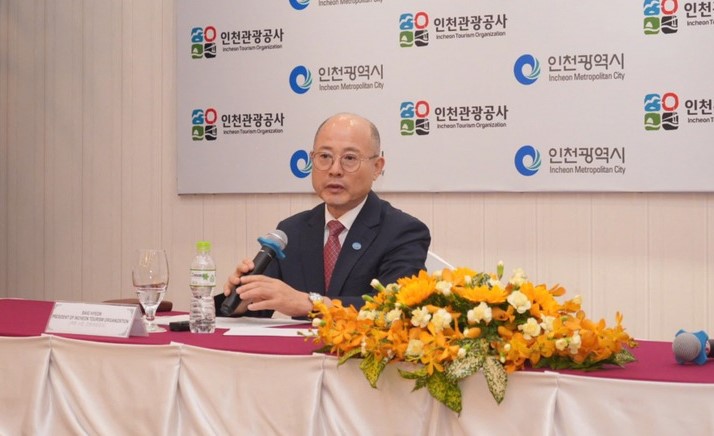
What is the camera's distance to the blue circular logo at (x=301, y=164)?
16.8 ft

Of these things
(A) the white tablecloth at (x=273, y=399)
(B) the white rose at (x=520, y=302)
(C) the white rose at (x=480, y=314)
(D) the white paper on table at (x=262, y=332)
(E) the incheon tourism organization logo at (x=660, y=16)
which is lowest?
(A) the white tablecloth at (x=273, y=399)

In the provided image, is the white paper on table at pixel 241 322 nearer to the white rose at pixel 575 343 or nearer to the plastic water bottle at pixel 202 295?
the plastic water bottle at pixel 202 295

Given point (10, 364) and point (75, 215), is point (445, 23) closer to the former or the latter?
point (75, 215)

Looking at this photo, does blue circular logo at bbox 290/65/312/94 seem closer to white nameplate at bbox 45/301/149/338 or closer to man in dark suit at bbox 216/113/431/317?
man in dark suit at bbox 216/113/431/317

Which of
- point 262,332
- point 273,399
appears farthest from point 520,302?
point 262,332

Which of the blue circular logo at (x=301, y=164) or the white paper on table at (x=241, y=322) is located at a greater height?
the blue circular logo at (x=301, y=164)

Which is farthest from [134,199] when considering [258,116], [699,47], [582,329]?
[582,329]

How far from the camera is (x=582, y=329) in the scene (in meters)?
1.72

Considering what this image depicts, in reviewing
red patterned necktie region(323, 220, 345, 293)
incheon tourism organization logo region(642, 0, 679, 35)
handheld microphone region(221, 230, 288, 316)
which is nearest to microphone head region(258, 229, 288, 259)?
handheld microphone region(221, 230, 288, 316)

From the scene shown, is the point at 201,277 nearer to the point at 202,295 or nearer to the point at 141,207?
the point at 202,295

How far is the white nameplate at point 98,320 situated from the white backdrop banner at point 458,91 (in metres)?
2.75

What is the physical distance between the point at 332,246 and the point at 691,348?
1.40m

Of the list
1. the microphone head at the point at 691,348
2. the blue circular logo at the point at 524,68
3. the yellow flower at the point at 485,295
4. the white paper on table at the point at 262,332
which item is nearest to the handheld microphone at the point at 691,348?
the microphone head at the point at 691,348

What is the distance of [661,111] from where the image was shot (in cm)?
431
